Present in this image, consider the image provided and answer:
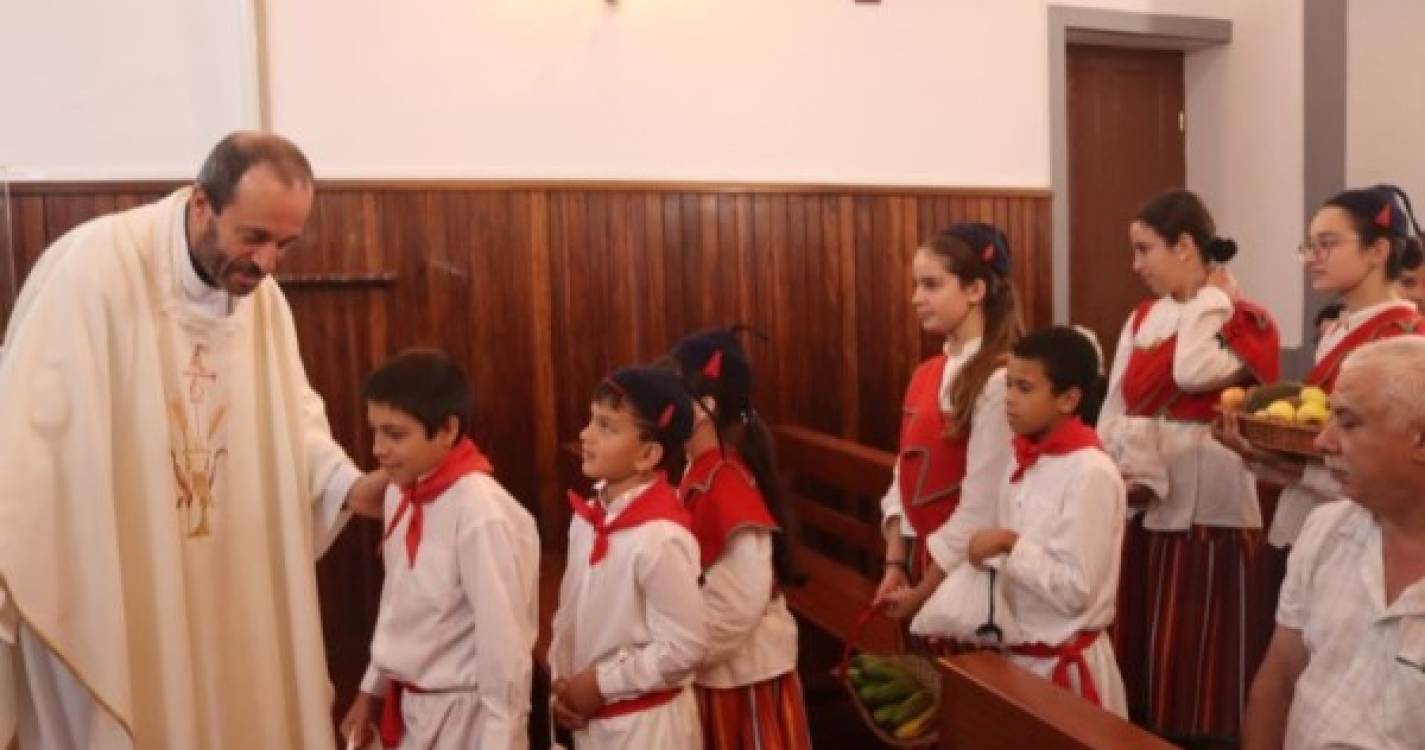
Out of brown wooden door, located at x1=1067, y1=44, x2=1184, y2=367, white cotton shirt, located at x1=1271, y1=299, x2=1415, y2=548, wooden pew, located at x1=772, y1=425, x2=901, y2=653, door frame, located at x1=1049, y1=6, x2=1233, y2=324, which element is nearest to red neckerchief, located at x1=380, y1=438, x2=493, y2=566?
wooden pew, located at x1=772, y1=425, x2=901, y2=653

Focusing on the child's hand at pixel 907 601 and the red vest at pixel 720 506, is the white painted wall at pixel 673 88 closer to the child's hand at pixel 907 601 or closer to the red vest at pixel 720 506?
the red vest at pixel 720 506

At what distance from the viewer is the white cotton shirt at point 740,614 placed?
8.45 ft

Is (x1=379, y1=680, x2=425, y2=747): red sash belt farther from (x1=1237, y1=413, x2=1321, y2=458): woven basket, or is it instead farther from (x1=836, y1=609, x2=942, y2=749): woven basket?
(x1=1237, y1=413, x2=1321, y2=458): woven basket

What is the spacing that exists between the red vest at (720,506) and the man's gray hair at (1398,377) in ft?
4.01

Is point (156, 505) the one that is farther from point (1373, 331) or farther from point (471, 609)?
point (1373, 331)

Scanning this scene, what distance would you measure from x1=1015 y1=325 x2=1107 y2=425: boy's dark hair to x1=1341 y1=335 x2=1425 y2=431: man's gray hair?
69 cm

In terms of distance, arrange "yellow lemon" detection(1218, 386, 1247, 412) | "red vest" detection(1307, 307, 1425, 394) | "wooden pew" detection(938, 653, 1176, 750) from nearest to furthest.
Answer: "wooden pew" detection(938, 653, 1176, 750) < "red vest" detection(1307, 307, 1425, 394) < "yellow lemon" detection(1218, 386, 1247, 412)

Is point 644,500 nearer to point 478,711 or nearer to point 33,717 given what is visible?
point 478,711

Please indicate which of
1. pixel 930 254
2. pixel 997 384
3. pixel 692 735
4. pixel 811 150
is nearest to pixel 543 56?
pixel 811 150

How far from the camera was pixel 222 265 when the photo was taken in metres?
Result: 2.23

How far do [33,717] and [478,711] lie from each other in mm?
784

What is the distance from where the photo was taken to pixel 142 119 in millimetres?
3975

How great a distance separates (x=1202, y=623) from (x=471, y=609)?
2.42 meters

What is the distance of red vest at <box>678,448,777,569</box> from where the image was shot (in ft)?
8.54
